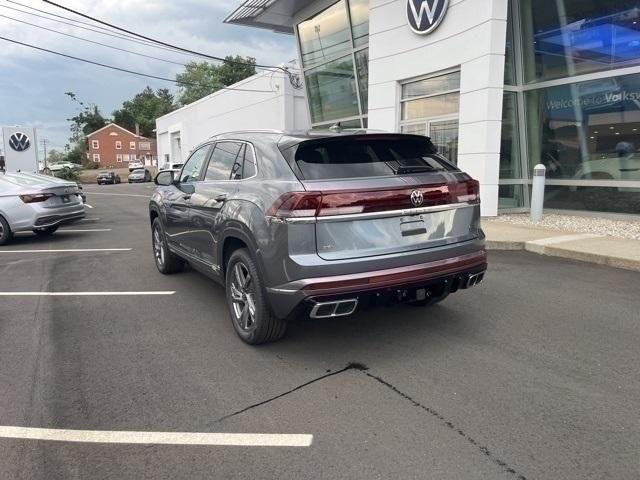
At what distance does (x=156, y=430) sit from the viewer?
9.82 feet

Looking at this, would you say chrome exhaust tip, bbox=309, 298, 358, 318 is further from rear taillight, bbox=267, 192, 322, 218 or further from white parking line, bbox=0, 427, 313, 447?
white parking line, bbox=0, 427, 313, 447

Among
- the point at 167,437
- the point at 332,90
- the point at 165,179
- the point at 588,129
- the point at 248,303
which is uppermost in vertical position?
the point at 332,90

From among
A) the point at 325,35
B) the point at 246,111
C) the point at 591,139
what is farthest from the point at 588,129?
the point at 246,111

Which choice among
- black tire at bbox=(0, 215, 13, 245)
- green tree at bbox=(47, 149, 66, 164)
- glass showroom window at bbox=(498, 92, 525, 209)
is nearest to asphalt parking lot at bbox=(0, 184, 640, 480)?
black tire at bbox=(0, 215, 13, 245)

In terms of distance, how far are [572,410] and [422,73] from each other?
10.8m

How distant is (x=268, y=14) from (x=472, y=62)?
10.2 metres

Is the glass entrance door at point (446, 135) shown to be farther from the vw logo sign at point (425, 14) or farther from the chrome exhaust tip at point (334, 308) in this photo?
the chrome exhaust tip at point (334, 308)

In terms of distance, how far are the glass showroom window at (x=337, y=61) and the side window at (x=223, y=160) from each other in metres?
11.8

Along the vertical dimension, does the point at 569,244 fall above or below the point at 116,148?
below

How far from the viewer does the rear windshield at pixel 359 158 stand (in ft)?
12.5

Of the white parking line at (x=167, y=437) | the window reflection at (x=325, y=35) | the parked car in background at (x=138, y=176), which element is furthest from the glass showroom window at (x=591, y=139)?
the parked car in background at (x=138, y=176)

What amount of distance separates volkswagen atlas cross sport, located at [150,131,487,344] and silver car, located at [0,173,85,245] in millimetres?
6949

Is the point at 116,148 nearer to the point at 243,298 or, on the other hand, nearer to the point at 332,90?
the point at 332,90

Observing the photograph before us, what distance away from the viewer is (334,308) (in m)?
3.58
